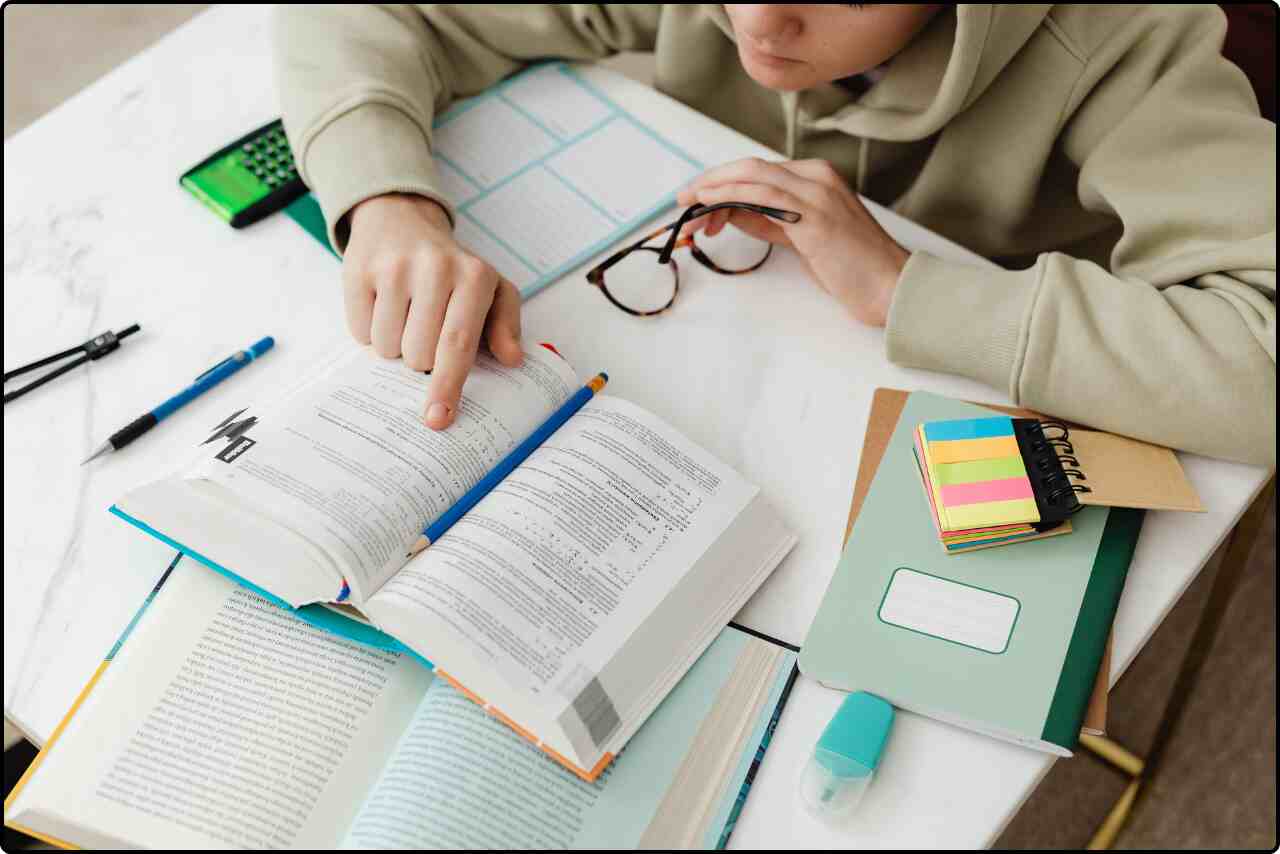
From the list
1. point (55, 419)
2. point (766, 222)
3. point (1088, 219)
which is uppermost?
point (1088, 219)

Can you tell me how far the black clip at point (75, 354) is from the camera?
0.77 m

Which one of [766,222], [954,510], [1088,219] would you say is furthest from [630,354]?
[1088,219]

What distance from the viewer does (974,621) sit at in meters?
0.62

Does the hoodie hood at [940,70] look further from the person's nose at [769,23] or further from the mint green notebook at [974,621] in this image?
the mint green notebook at [974,621]

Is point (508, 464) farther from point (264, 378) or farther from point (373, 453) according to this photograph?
point (264, 378)

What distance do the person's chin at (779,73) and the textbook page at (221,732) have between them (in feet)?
1.87

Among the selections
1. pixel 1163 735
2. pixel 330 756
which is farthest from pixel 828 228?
pixel 1163 735

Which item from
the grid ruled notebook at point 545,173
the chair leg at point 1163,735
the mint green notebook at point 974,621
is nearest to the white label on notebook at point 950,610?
the mint green notebook at point 974,621

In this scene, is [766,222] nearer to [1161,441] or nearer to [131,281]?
[1161,441]

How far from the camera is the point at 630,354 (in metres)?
0.80

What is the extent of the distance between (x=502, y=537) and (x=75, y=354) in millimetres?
417

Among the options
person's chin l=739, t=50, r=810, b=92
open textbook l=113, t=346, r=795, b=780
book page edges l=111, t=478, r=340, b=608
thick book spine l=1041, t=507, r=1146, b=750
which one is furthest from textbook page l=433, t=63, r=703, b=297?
thick book spine l=1041, t=507, r=1146, b=750

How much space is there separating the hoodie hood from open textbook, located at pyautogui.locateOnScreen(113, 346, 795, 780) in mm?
416

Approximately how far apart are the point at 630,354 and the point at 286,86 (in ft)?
1.39
